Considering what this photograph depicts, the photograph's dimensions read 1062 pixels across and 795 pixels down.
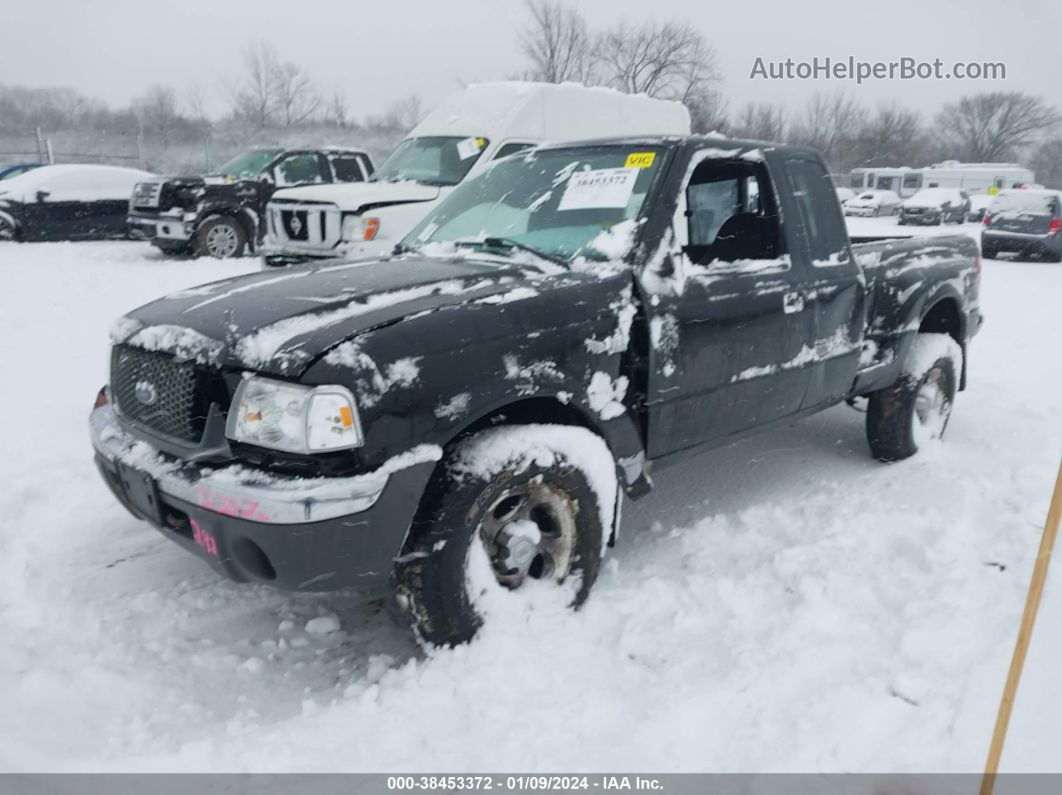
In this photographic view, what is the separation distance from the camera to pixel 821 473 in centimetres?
486

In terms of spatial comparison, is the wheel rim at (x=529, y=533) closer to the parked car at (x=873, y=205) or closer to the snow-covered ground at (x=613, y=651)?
the snow-covered ground at (x=613, y=651)

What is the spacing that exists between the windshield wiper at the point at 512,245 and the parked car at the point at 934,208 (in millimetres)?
30838

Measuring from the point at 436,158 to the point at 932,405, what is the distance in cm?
670

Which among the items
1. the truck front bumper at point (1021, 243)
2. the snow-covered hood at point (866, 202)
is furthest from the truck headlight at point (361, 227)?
the snow-covered hood at point (866, 202)

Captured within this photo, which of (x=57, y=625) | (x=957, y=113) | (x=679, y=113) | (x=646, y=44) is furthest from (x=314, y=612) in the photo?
(x=957, y=113)

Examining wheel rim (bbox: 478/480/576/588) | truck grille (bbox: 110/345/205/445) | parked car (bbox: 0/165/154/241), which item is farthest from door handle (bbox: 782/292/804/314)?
parked car (bbox: 0/165/154/241)

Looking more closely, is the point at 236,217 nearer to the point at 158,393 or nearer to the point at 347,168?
the point at 347,168

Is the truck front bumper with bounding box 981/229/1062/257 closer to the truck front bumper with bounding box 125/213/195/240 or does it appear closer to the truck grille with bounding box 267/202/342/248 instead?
the truck grille with bounding box 267/202/342/248

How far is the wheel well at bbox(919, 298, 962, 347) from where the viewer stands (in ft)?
17.2

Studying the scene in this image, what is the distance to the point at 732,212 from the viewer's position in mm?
4176

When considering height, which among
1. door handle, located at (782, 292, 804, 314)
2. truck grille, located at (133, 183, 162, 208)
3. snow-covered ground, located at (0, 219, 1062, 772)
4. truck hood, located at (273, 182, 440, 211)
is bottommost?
snow-covered ground, located at (0, 219, 1062, 772)

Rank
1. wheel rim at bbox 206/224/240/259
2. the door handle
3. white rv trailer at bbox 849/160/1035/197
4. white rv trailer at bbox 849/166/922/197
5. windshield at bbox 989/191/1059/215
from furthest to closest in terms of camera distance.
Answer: white rv trailer at bbox 849/166/922/197, white rv trailer at bbox 849/160/1035/197, windshield at bbox 989/191/1059/215, wheel rim at bbox 206/224/240/259, the door handle

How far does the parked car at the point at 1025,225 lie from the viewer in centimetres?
1756

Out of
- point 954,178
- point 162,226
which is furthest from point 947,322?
point 954,178
